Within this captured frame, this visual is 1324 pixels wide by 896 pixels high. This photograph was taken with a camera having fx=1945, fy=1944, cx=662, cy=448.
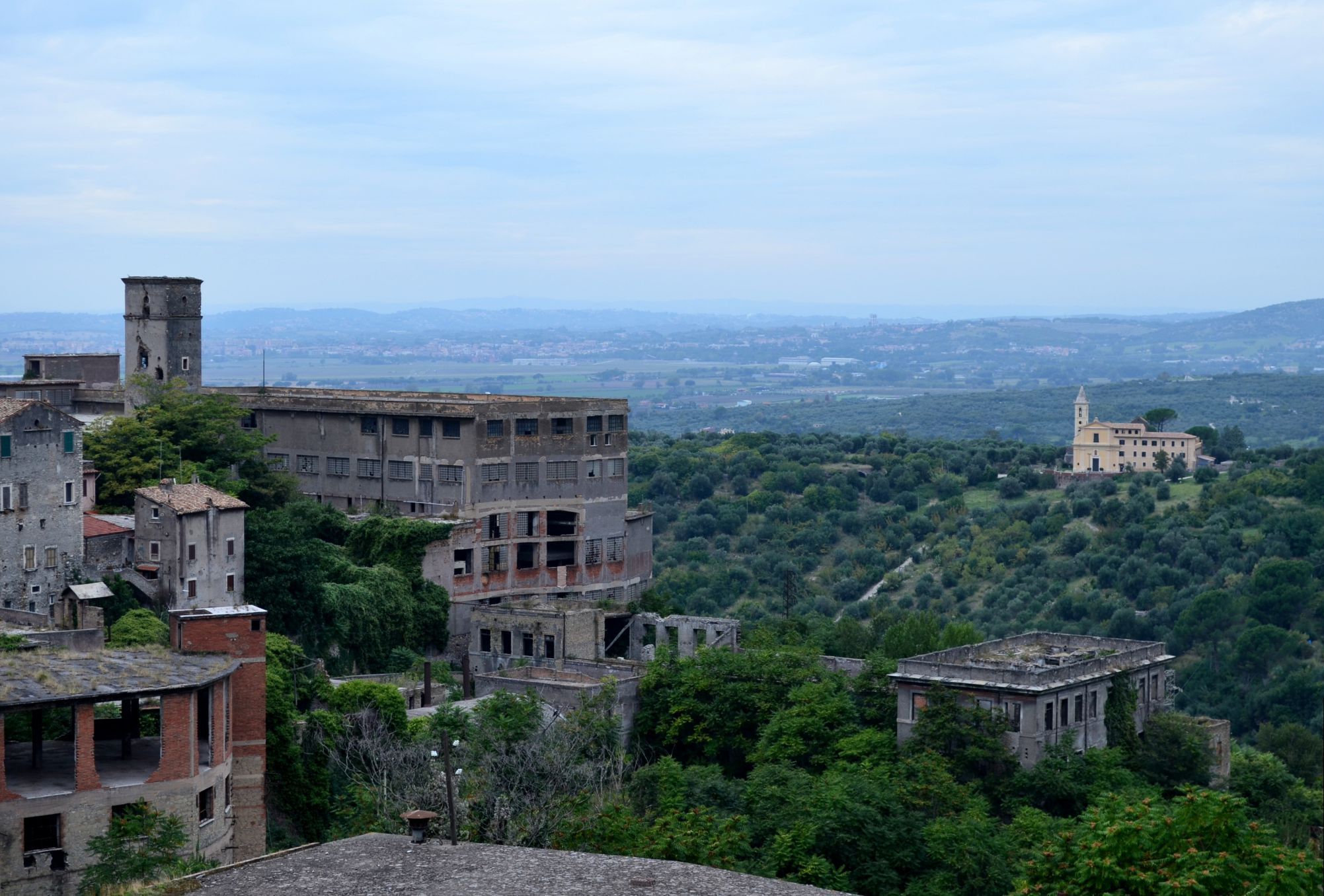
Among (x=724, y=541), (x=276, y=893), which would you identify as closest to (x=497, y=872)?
(x=276, y=893)

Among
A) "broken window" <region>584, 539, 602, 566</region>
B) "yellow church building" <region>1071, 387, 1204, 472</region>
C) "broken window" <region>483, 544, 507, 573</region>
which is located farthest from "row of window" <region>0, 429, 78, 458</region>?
A: "yellow church building" <region>1071, 387, 1204, 472</region>

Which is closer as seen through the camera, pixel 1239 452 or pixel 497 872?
pixel 497 872

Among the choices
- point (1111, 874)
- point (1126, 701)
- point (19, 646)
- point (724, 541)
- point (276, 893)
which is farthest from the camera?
point (724, 541)

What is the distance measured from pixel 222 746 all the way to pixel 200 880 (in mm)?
7782

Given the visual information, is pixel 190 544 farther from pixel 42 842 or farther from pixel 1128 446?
pixel 1128 446

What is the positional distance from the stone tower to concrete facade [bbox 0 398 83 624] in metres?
14.8

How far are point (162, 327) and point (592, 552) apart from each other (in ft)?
51.7

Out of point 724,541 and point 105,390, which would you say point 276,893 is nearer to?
point 105,390

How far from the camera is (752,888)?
82.5 ft

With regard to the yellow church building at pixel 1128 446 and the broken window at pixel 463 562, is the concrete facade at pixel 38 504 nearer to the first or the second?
the broken window at pixel 463 562

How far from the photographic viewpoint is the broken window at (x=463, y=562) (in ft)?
195

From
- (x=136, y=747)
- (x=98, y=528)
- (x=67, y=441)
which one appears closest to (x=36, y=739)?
(x=136, y=747)

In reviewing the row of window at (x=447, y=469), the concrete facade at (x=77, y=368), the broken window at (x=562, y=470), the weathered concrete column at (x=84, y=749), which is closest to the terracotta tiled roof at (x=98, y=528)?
the row of window at (x=447, y=469)

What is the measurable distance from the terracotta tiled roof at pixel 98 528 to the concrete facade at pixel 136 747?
13.8 m
